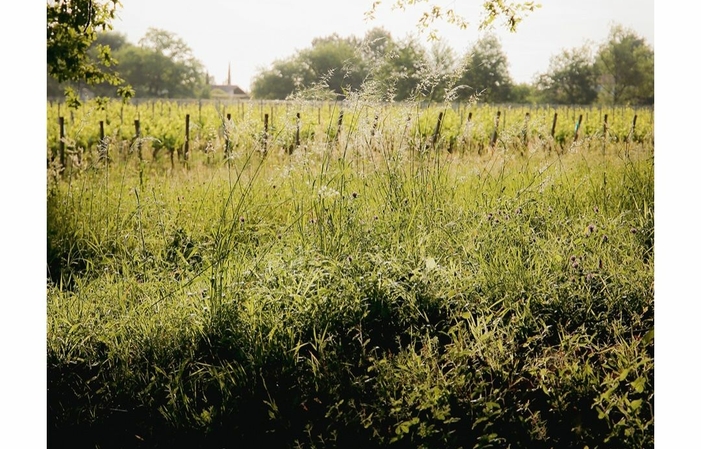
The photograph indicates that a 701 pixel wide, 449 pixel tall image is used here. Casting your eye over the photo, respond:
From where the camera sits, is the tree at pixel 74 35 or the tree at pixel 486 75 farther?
the tree at pixel 74 35

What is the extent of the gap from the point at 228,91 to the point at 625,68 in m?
1.66

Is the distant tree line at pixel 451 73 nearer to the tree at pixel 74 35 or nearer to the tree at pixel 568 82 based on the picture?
the tree at pixel 568 82

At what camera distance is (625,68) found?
262 cm

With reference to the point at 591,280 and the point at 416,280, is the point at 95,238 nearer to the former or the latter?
the point at 416,280

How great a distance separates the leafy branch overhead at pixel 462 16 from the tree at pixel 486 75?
0.36ft

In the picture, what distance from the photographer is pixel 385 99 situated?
272 centimetres

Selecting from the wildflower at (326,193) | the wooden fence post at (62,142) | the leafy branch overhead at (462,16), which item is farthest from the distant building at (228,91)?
the wooden fence post at (62,142)

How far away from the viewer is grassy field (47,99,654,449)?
206 cm

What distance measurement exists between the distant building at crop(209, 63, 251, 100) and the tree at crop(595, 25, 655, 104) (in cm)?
150

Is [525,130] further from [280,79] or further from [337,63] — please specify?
[280,79]

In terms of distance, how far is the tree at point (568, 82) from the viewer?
268cm

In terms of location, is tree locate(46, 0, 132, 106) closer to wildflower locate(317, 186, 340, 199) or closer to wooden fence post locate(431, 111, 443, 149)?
wildflower locate(317, 186, 340, 199)
